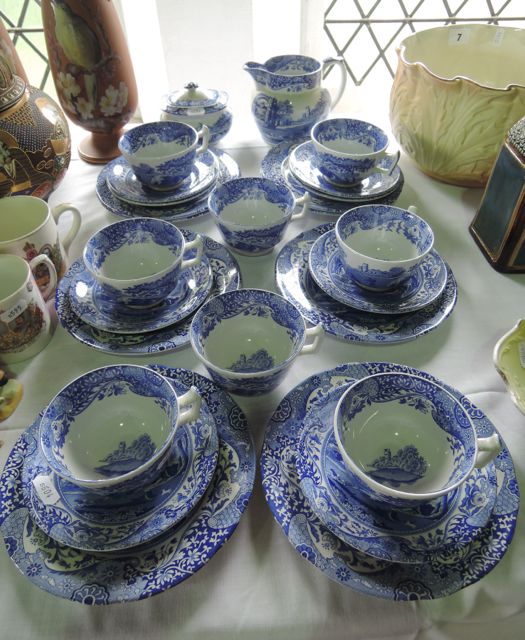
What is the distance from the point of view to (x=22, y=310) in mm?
481

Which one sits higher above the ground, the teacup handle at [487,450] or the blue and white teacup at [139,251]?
the teacup handle at [487,450]

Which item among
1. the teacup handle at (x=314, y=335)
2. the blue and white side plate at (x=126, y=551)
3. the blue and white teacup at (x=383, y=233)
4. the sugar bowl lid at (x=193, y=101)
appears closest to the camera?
the blue and white side plate at (x=126, y=551)

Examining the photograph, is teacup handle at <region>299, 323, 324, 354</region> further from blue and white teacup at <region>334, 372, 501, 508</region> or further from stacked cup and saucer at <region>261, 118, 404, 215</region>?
stacked cup and saucer at <region>261, 118, 404, 215</region>

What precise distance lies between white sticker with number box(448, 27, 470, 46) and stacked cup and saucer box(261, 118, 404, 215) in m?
0.25

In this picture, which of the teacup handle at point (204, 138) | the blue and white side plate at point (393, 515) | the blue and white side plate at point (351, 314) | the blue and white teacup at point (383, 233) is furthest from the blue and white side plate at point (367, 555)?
the teacup handle at point (204, 138)

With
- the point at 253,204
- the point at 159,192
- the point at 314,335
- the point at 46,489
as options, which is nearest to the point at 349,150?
the point at 253,204

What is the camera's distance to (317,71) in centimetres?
74

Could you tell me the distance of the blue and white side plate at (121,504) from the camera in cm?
34

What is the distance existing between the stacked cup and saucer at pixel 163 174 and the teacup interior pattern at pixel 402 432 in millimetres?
377

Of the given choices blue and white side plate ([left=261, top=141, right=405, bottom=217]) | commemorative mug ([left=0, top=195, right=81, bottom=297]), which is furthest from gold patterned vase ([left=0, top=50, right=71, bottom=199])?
blue and white side plate ([left=261, top=141, right=405, bottom=217])

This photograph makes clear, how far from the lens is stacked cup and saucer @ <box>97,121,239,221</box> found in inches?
25.8

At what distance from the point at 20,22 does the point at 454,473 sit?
56.4 inches

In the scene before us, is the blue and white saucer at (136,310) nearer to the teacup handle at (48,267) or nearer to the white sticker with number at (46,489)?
the teacup handle at (48,267)

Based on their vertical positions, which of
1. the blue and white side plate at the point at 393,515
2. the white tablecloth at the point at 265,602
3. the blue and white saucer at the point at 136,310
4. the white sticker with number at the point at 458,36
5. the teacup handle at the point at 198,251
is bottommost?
the white tablecloth at the point at 265,602
